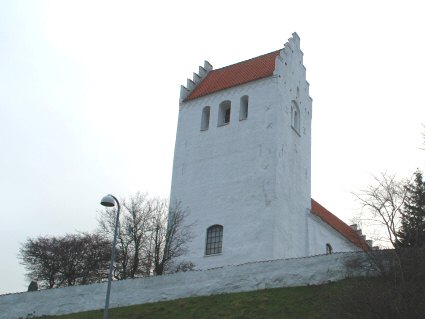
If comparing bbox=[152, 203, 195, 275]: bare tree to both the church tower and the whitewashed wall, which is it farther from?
the whitewashed wall

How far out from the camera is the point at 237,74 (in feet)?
131

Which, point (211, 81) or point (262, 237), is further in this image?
point (211, 81)

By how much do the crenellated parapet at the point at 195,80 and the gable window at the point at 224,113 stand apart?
314 centimetres

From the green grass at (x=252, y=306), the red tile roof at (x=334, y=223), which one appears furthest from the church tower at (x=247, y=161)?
the green grass at (x=252, y=306)

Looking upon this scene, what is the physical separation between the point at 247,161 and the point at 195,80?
923 cm

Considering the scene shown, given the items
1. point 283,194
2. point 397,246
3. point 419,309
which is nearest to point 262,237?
point 283,194

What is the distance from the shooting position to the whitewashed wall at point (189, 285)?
83.0 feet

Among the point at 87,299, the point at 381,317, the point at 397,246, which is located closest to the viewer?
the point at 381,317

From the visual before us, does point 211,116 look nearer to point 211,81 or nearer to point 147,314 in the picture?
point 211,81

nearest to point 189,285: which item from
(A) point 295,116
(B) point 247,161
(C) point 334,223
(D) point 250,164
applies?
(D) point 250,164

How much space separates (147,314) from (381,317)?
36.2ft

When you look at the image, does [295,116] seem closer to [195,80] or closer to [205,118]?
[205,118]

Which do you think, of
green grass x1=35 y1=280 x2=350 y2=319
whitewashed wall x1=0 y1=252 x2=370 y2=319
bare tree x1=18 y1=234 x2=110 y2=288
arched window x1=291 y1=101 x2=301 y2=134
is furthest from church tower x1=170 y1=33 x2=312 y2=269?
bare tree x1=18 y1=234 x2=110 y2=288

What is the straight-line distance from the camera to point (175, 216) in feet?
117
